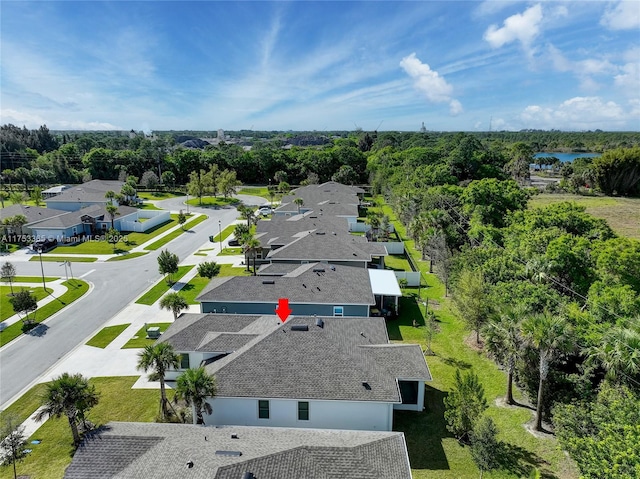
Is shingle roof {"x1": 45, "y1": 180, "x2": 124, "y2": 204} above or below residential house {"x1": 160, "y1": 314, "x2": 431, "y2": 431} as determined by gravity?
above

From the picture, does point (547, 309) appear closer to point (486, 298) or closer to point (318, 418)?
point (486, 298)

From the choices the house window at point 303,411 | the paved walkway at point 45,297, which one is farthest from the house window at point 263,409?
the paved walkway at point 45,297

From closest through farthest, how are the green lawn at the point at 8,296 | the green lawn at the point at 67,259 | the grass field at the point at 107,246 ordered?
the green lawn at the point at 8,296 < the green lawn at the point at 67,259 < the grass field at the point at 107,246

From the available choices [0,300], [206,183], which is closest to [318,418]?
[0,300]

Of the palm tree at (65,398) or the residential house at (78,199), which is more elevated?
the residential house at (78,199)

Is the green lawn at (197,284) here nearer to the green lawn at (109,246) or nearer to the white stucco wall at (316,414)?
the white stucco wall at (316,414)

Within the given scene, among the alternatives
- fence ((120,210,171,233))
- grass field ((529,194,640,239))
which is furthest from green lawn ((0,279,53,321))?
grass field ((529,194,640,239))

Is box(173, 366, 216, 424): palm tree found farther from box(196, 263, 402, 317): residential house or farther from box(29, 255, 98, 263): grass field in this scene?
box(29, 255, 98, 263): grass field
